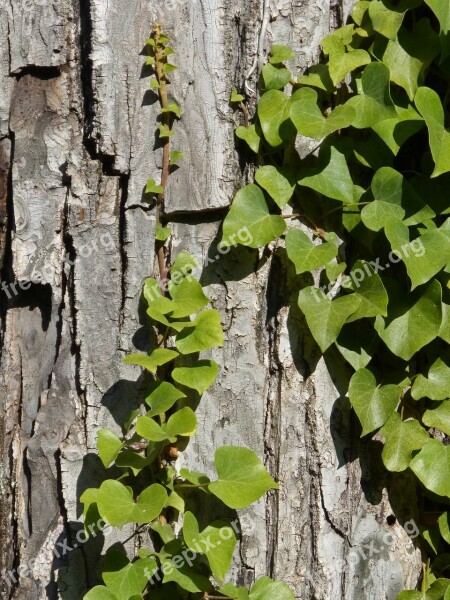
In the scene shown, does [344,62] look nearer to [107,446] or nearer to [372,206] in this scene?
[372,206]

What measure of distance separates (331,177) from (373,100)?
0.16 m

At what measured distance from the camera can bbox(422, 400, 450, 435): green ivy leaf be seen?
4.60ft

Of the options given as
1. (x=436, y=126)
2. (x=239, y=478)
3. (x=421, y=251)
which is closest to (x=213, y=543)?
(x=239, y=478)

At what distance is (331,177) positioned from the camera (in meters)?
1.33

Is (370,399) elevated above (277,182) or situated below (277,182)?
below

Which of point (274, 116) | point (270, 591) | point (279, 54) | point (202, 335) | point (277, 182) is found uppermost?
point (279, 54)

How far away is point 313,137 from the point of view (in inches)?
49.9

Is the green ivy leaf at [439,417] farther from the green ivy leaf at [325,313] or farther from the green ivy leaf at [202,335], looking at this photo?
the green ivy leaf at [202,335]

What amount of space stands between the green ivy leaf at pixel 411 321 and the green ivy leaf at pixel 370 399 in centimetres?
8

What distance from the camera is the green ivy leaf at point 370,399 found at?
1.36 meters

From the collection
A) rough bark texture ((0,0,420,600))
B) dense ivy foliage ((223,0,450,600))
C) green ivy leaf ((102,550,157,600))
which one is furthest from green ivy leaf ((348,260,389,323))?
green ivy leaf ((102,550,157,600))

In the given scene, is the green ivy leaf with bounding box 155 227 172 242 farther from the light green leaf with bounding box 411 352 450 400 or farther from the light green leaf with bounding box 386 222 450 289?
the light green leaf with bounding box 411 352 450 400

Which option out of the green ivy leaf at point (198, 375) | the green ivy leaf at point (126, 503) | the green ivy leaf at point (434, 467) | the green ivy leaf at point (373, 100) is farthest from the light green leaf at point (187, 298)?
the green ivy leaf at point (434, 467)

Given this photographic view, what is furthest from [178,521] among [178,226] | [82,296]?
[178,226]
